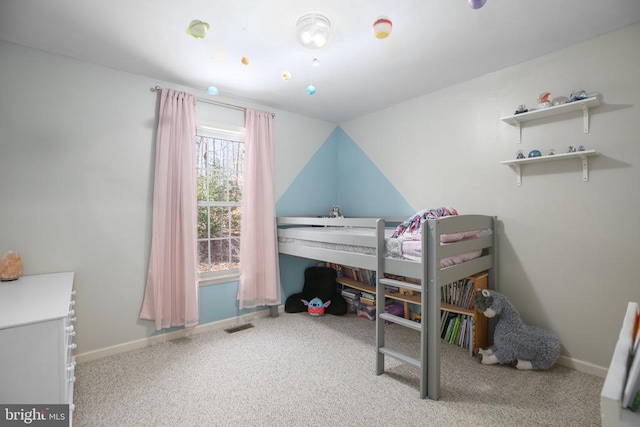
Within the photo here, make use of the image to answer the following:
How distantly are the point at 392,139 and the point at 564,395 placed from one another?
8.54 ft

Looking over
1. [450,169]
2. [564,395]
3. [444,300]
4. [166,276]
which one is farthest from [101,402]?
[450,169]

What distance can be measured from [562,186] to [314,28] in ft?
6.93

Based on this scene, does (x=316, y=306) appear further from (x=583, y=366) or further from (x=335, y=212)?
(x=583, y=366)

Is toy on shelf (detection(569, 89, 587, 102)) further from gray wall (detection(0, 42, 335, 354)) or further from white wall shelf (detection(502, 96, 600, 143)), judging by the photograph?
gray wall (detection(0, 42, 335, 354))

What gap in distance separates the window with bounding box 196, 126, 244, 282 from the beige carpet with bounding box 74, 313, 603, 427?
78cm

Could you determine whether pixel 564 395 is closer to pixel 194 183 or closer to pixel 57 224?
pixel 194 183

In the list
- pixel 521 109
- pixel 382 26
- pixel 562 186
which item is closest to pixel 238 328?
pixel 382 26

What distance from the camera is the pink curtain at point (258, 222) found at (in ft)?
10.5

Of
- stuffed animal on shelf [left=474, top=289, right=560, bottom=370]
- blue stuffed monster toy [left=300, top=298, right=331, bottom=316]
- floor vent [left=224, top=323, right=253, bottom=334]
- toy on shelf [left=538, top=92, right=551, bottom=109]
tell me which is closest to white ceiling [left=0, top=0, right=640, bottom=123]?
toy on shelf [left=538, top=92, right=551, bottom=109]

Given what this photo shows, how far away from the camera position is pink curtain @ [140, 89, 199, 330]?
2656mm

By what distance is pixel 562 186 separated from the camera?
7.52ft

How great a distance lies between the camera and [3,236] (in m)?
2.13

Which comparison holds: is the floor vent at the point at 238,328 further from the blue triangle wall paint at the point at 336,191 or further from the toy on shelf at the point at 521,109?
the toy on shelf at the point at 521,109

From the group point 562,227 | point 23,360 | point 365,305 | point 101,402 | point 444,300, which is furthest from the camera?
point 365,305
